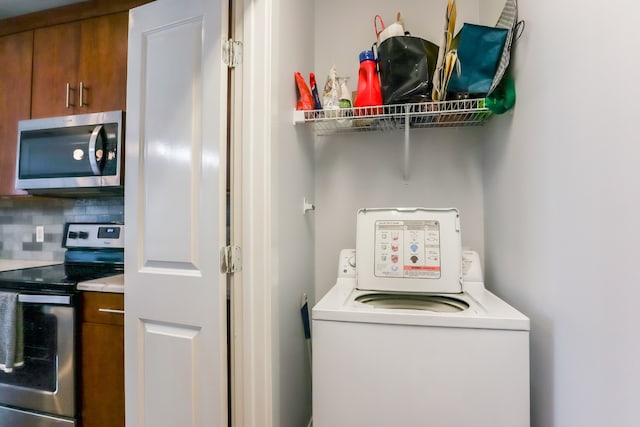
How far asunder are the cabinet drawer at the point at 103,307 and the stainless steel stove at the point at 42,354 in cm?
5

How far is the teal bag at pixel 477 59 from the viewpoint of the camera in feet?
3.93

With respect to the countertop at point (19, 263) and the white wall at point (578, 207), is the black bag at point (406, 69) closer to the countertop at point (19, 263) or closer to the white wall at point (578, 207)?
the white wall at point (578, 207)

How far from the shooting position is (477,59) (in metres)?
1.25

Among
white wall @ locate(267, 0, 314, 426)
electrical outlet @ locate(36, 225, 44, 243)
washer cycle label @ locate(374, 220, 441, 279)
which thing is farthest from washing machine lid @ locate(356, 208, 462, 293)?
electrical outlet @ locate(36, 225, 44, 243)

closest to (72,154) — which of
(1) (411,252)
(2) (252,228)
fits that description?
(2) (252,228)

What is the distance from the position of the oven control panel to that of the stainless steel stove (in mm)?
361

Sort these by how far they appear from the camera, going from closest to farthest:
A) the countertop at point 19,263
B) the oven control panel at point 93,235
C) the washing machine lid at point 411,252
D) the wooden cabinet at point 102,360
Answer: the washing machine lid at point 411,252, the wooden cabinet at point 102,360, the oven control panel at point 93,235, the countertop at point 19,263

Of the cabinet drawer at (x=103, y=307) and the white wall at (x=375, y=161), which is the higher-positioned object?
the white wall at (x=375, y=161)

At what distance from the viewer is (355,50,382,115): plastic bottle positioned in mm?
1452

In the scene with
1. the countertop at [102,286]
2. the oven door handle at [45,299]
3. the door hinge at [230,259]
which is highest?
the door hinge at [230,259]

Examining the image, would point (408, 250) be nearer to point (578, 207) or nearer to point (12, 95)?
point (578, 207)

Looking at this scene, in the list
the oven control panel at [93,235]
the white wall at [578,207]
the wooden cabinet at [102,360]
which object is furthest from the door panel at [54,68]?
the white wall at [578,207]

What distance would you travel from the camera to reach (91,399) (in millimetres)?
1474

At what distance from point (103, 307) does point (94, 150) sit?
85 cm
